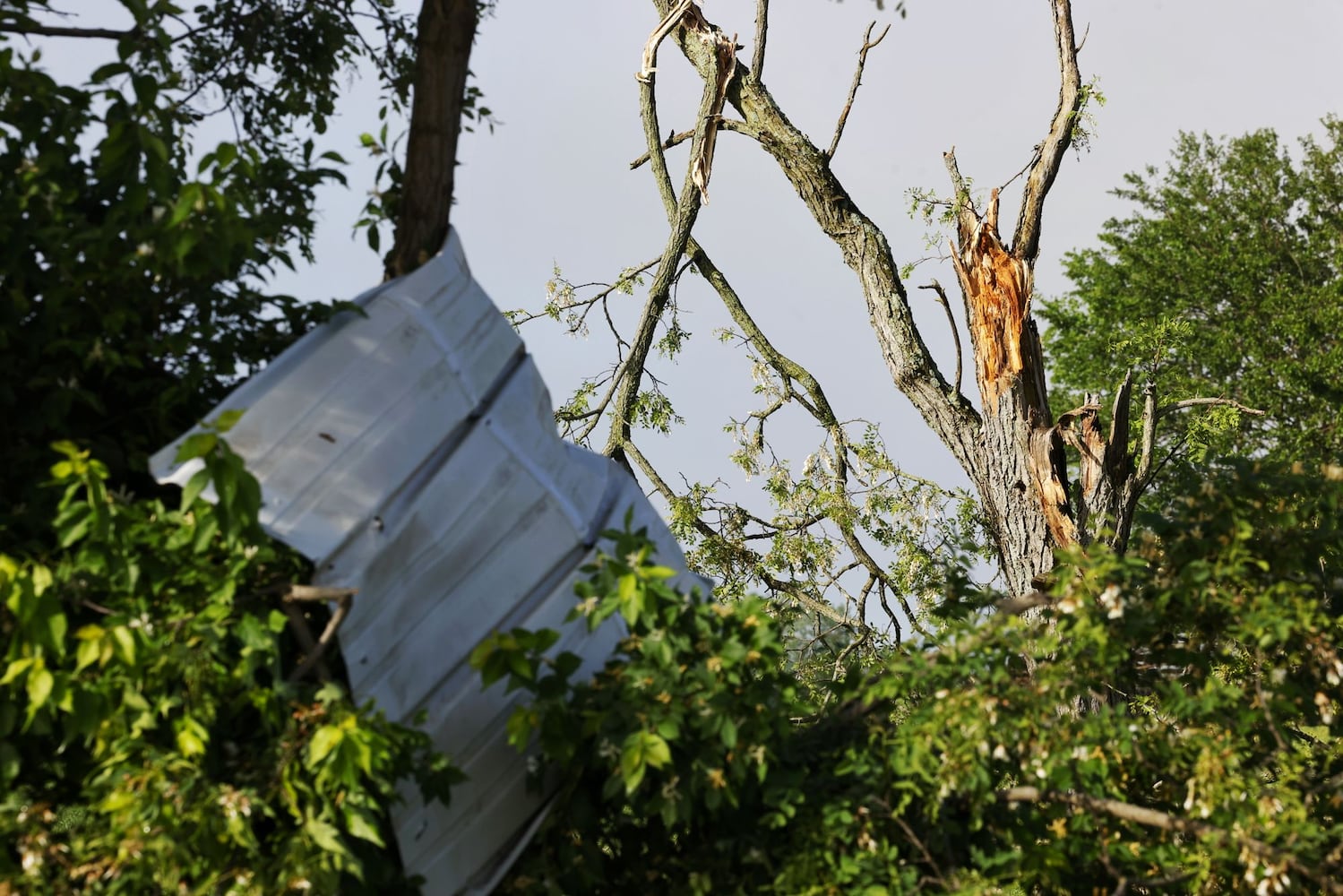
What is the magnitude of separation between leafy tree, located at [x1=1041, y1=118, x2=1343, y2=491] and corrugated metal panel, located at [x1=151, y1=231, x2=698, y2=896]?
19.8 m

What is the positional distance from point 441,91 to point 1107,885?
10.8ft

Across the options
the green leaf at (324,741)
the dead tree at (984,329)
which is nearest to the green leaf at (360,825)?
the green leaf at (324,741)

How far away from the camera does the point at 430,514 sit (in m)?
3.98

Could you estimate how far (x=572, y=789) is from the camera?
3984 mm

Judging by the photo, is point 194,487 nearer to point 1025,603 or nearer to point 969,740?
point 969,740

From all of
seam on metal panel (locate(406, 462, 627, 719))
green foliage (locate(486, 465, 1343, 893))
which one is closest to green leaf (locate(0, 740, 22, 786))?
seam on metal panel (locate(406, 462, 627, 719))

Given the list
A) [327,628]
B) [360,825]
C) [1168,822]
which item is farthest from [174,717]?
[1168,822]

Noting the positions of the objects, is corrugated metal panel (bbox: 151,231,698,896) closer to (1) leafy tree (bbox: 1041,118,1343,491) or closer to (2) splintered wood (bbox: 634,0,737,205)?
(2) splintered wood (bbox: 634,0,737,205)

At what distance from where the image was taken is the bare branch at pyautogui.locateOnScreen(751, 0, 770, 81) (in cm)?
1062

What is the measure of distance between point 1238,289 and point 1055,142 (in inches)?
689

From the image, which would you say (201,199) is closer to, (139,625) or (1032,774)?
(139,625)

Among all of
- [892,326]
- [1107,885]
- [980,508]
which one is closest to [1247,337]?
[980,508]

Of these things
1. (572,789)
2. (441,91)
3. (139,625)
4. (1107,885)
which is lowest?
(139,625)

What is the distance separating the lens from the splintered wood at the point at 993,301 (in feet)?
30.9
